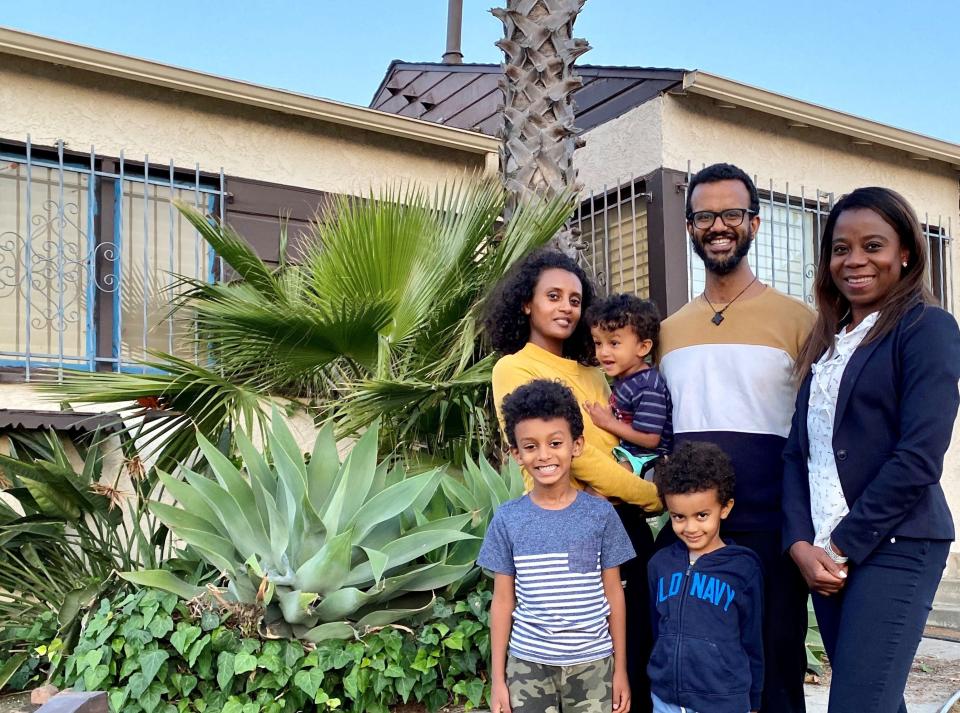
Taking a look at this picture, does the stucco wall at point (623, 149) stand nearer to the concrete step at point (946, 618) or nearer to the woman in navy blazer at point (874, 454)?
the concrete step at point (946, 618)

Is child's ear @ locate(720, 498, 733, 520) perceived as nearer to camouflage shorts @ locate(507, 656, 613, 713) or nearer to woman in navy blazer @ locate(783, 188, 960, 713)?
Result: woman in navy blazer @ locate(783, 188, 960, 713)

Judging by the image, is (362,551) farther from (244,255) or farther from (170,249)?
(170,249)

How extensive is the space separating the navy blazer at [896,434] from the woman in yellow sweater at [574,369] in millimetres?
573

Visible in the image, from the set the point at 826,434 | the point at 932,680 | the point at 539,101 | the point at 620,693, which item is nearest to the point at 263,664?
the point at 620,693

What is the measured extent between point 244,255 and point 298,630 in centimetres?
261

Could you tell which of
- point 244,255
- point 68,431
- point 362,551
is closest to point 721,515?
point 362,551

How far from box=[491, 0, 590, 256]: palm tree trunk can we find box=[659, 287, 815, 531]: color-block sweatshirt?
312cm

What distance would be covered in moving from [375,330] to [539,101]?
1.97m

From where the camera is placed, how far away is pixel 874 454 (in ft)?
7.97

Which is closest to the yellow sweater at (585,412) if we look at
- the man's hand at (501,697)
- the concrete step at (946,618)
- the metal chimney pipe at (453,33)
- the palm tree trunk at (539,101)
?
the man's hand at (501,697)

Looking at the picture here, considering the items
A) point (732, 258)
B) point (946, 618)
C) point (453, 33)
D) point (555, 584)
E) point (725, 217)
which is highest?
point (453, 33)

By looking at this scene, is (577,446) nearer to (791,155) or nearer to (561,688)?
(561,688)

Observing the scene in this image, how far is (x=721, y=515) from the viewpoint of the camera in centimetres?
274

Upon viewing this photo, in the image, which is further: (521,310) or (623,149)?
(623,149)
